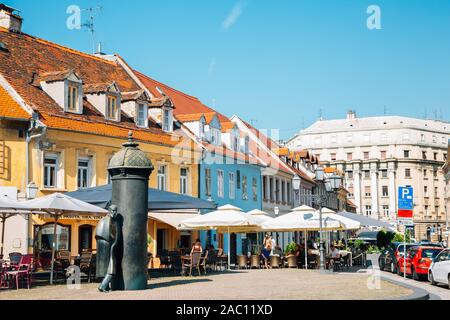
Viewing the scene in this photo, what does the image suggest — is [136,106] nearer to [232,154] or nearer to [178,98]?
[232,154]

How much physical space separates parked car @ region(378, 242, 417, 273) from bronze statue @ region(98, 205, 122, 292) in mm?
17906

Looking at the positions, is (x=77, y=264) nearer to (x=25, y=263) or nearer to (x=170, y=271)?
(x=25, y=263)

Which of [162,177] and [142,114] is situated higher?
[142,114]

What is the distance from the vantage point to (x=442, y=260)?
23.3 metres

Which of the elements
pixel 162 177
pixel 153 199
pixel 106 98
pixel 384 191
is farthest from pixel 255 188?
pixel 384 191

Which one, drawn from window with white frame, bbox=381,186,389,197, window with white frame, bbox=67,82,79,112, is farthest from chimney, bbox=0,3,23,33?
window with white frame, bbox=381,186,389,197

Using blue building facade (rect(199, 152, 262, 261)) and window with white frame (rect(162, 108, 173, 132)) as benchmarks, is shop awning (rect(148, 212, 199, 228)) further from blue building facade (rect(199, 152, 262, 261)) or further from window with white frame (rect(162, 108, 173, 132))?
blue building facade (rect(199, 152, 262, 261))

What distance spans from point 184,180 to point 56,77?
1033 cm

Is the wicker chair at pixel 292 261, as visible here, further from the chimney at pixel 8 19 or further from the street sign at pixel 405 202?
the chimney at pixel 8 19

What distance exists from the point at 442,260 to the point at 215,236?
1910cm

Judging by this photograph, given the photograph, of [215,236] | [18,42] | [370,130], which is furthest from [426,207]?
Result: [18,42]

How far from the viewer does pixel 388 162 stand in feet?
394
